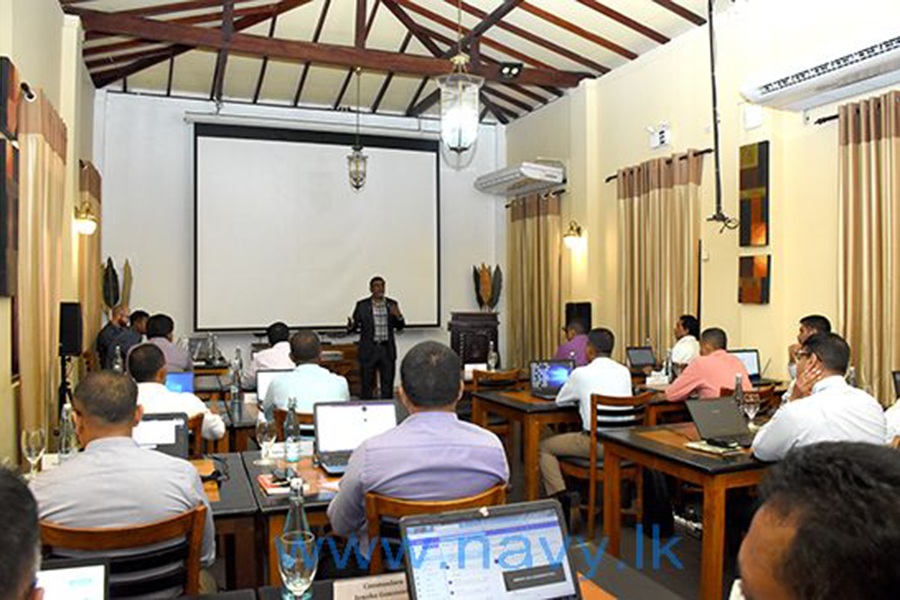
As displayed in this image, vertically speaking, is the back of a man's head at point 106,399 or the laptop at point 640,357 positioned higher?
the back of a man's head at point 106,399

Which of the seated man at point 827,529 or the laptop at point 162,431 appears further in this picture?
the laptop at point 162,431

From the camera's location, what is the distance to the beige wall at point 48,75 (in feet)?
15.2

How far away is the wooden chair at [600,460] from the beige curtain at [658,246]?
115 inches

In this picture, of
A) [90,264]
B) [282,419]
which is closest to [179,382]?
[282,419]

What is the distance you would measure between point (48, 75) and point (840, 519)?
710 centimetres

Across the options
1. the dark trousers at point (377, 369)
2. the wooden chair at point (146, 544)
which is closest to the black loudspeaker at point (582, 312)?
the dark trousers at point (377, 369)

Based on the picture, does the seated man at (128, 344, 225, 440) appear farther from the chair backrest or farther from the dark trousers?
the dark trousers

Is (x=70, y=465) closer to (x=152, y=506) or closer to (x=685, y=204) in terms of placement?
(x=152, y=506)

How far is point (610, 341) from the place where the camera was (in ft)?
17.2

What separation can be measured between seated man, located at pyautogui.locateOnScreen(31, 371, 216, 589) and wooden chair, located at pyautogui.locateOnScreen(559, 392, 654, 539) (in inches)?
112

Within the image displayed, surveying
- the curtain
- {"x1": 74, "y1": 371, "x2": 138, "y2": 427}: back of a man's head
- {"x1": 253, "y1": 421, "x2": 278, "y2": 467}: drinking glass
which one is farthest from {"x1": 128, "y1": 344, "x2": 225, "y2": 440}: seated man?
the curtain

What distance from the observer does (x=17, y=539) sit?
0.78 m

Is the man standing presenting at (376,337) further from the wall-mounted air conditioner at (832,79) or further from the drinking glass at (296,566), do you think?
the drinking glass at (296,566)

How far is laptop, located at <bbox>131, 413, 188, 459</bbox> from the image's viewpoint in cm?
310
